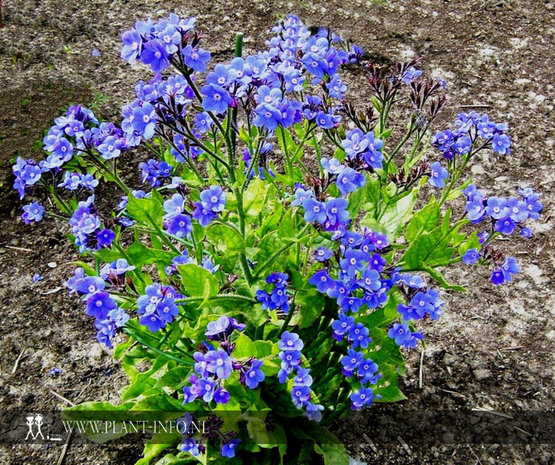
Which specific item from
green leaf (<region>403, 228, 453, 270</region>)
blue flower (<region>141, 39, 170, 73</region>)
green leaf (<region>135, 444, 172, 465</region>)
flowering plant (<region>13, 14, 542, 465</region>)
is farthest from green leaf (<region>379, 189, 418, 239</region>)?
green leaf (<region>135, 444, 172, 465</region>)

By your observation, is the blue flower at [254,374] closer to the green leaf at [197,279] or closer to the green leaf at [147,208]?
the green leaf at [197,279]

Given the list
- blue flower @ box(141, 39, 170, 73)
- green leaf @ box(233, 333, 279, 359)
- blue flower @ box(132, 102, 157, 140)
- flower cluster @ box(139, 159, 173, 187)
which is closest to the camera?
blue flower @ box(141, 39, 170, 73)

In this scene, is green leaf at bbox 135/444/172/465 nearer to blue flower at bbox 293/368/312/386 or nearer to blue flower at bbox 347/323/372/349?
blue flower at bbox 293/368/312/386

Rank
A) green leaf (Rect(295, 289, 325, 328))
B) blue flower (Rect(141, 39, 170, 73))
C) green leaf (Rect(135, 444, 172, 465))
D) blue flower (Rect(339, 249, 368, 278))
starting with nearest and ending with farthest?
1. blue flower (Rect(141, 39, 170, 73))
2. blue flower (Rect(339, 249, 368, 278))
3. green leaf (Rect(295, 289, 325, 328))
4. green leaf (Rect(135, 444, 172, 465))

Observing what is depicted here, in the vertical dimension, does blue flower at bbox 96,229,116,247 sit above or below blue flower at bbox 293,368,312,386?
above

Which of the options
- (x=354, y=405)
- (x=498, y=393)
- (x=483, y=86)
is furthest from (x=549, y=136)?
(x=354, y=405)

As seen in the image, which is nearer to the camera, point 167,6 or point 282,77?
point 282,77

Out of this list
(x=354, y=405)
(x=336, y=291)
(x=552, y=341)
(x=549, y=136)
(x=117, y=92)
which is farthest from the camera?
(x=117, y=92)

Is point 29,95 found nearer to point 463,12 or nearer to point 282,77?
point 282,77
